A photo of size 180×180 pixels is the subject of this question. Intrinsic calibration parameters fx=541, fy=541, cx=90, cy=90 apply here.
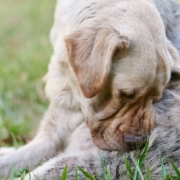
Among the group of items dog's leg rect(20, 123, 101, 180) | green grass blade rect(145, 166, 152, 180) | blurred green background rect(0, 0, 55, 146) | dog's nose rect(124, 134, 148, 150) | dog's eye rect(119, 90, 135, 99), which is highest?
dog's eye rect(119, 90, 135, 99)

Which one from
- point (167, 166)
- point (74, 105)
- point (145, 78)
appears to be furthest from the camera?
point (74, 105)

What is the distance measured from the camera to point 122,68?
3.47 meters

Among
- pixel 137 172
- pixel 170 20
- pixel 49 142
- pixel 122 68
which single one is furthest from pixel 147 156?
pixel 170 20

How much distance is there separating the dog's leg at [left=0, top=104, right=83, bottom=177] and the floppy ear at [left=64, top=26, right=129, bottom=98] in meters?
0.74

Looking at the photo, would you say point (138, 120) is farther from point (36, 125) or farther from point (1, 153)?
point (36, 125)

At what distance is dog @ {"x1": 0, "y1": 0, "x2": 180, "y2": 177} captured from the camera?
10.9ft

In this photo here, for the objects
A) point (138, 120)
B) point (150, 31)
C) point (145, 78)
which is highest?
point (150, 31)

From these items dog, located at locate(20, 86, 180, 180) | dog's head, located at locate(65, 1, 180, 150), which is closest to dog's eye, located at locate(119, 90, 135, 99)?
Answer: dog's head, located at locate(65, 1, 180, 150)

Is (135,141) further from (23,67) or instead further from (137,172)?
(23,67)

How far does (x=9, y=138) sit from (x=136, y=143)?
1716mm

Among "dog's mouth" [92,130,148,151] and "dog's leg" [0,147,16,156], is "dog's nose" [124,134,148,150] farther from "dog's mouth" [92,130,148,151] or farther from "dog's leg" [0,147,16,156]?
"dog's leg" [0,147,16,156]

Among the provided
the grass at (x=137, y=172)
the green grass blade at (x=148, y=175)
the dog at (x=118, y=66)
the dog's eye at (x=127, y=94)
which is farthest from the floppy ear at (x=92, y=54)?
the green grass blade at (x=148, y=175)

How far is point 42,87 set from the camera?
575 centimetres

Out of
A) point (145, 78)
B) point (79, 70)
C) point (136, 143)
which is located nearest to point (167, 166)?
point (136, 143)
